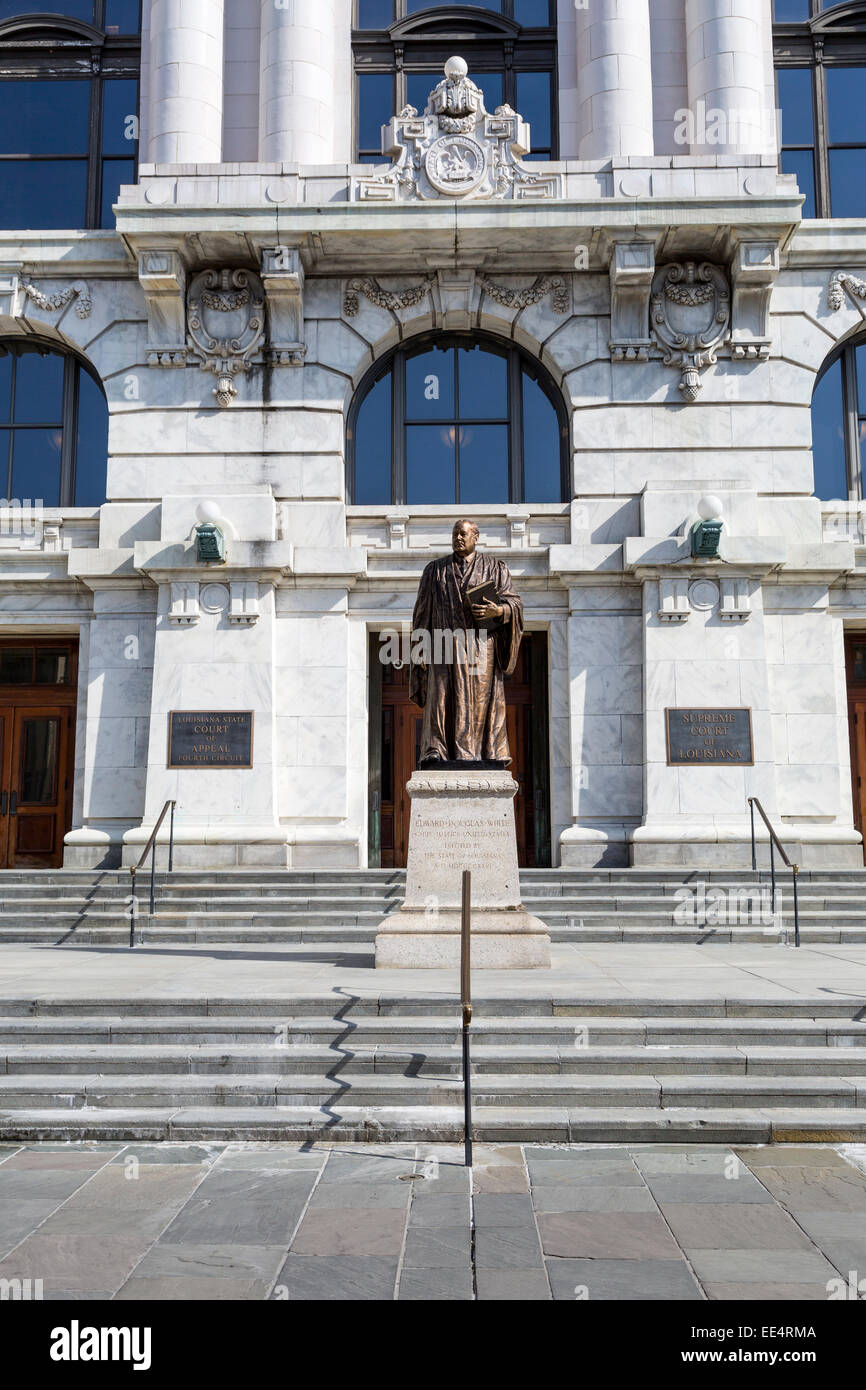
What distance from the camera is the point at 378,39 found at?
66.2 feet

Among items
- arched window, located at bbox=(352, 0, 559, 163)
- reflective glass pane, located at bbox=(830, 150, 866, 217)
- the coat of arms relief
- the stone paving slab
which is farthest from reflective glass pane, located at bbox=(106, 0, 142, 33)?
the stone paving slab

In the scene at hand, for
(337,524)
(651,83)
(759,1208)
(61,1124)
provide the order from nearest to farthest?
(759,1208), (61,1124), (337,524), (651,83)

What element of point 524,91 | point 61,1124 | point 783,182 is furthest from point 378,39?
point 61,1124

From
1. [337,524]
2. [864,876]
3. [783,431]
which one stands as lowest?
[864,876]

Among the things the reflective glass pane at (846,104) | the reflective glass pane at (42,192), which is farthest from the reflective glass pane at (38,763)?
the reflective glass pane at (846,104)

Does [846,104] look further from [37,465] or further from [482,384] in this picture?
[37,465]

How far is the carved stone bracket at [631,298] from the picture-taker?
17.5m

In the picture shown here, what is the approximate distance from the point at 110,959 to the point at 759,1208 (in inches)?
319

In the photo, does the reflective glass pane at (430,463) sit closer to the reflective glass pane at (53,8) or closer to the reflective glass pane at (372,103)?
the reflective glass pane at (372,103)

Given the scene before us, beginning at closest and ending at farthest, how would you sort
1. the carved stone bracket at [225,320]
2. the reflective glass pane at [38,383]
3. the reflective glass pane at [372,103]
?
1. the carved stone bracket at [225,320]
2. the reflective glass pane at [38,383]
3. the reflective glass pane at [372,103]

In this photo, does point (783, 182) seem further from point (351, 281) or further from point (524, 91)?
point (351, 281)

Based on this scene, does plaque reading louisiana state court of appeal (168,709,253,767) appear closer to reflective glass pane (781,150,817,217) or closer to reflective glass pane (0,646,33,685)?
reflective glass pane (0,646,33,685)

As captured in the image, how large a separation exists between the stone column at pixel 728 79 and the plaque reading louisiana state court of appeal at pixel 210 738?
478 inches

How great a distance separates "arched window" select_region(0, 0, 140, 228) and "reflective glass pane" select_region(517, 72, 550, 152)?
6.89m
